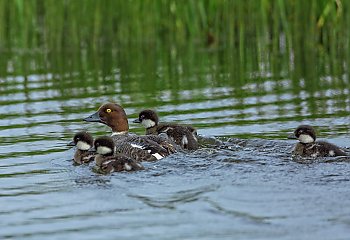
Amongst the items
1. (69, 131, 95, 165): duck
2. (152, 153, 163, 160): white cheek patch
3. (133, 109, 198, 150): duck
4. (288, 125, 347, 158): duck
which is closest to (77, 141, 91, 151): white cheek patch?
(69, 131, 95, 165): duck

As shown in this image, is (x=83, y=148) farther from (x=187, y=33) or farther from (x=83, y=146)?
(x=187, y=33)

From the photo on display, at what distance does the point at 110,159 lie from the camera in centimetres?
929

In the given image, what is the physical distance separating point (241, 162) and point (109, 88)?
5.62m

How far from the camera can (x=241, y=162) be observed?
9227mm

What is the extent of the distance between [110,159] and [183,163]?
0.68 metres

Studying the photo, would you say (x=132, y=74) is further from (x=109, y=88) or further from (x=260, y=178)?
(x=260, y=178)

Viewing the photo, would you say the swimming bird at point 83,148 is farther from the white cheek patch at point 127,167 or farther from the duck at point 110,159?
the white cheek patch at point 127,167

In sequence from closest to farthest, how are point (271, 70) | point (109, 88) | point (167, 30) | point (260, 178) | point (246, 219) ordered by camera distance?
point (246, 219) → point (260, 178) → point (109, 88) → point (271, 70) → point (167, 30)

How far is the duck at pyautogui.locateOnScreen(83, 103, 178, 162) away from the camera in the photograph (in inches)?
383

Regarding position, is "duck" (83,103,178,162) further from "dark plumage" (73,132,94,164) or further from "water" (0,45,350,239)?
"dark plumage" (73,132,94,164)

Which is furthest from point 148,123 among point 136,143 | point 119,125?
point 136,143

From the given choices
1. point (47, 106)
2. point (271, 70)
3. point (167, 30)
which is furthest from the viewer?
point (167, 30)

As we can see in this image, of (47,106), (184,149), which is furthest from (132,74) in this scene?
(184,149)

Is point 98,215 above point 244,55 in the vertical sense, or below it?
below
